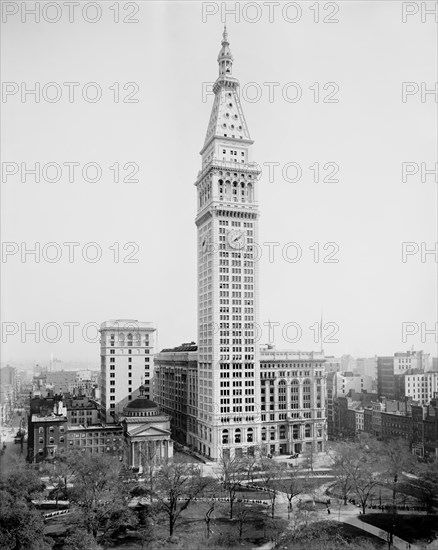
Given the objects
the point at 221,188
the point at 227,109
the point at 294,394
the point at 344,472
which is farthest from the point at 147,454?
the point at 227,109

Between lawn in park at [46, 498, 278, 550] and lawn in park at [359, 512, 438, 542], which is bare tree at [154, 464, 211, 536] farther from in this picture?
lawn in park at [359, 512, 438, 542]

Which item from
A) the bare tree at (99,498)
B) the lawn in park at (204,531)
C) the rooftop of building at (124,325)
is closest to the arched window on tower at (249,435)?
the rooftop of building at (124,325)

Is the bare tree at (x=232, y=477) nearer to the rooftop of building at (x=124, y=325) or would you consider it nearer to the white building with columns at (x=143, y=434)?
the white building with columns at (x=143, y=434)

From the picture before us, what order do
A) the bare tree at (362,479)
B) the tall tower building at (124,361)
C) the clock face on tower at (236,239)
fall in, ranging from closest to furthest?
the bare tree at (362,479)
the clock face on tower at (236,239)
the tall tower building at (124,361)

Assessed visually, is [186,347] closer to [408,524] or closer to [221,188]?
[221,188]

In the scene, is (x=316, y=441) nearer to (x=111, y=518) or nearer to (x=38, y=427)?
(x=38, y=427)

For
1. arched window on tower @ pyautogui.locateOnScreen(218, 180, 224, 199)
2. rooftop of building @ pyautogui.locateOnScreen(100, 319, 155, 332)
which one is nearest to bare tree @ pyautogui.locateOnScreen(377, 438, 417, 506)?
arched window on tower @ pyautogui.locateOnScreen(218, 180, 224, 199)
